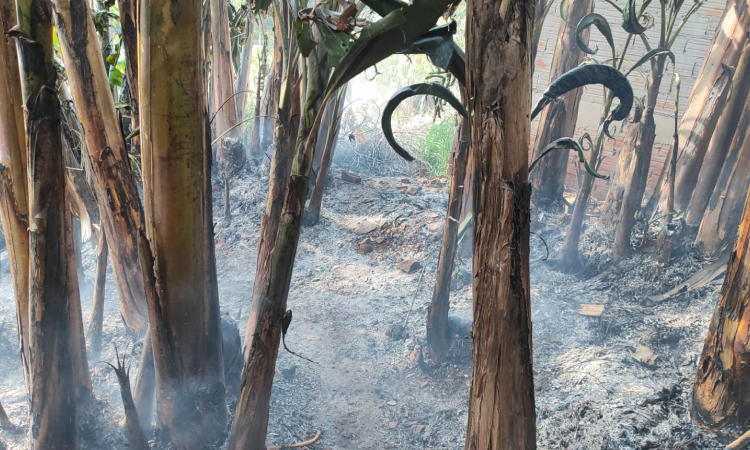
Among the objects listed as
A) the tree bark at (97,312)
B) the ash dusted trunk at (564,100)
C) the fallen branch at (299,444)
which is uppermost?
the ash dusted trunk at (564,100)

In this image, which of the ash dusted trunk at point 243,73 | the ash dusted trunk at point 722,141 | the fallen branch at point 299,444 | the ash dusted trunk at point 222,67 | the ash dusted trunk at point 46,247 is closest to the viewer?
the ash dusted trunk at point 46,247

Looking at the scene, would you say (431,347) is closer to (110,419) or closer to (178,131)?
(110,419)

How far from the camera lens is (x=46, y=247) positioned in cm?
142

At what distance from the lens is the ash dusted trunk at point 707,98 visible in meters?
3.07

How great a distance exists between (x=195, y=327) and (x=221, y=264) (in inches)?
107

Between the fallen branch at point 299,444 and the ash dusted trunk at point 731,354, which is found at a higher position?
the ash dusted trunk at point 731,354

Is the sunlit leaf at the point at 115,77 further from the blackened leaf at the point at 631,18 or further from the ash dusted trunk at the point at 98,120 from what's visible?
the blackened leaf at the point at 631,18

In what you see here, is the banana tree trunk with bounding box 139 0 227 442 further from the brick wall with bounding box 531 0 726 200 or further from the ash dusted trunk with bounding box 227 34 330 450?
the brick wall with bounding box 531 0 726 200

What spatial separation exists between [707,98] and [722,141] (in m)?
0.30

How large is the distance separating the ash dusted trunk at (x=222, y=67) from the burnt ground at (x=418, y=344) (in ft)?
5.10

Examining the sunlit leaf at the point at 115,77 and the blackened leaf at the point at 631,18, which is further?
the blackened leaf at the point at 631,18

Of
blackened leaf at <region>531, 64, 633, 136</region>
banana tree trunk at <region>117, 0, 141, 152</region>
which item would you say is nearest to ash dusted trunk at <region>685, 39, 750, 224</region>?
blackened leaf at <region>531, 64, 633, 136</region>

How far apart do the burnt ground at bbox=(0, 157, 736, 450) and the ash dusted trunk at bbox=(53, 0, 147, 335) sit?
70 centimetres

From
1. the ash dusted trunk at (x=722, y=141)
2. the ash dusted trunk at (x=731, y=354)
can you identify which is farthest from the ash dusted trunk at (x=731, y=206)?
the ash dusted trunk at (x=731, y=354)
